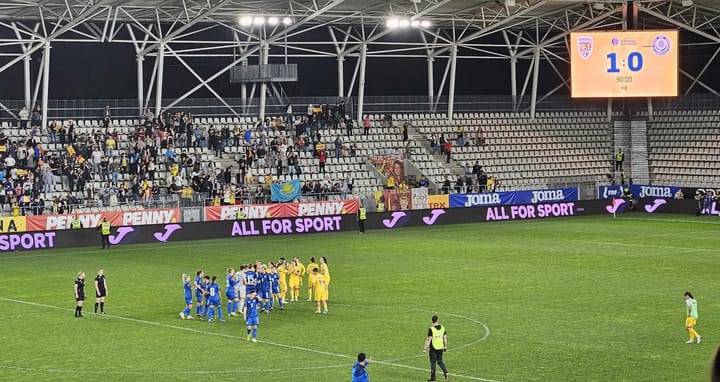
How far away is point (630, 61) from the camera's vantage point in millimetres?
52906

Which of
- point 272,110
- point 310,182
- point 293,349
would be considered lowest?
point 293,349

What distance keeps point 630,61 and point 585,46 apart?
84.7 inches

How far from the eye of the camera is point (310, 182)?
189 feet

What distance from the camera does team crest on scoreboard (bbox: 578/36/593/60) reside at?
175 ft

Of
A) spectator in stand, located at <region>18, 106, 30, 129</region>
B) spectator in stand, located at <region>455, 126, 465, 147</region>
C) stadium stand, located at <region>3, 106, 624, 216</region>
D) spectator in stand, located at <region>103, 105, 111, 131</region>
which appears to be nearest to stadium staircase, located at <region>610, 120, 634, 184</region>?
stadium stand, located at <region>3, 106, 624, 216</region>

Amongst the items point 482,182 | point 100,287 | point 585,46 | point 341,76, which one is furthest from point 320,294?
point 341,76

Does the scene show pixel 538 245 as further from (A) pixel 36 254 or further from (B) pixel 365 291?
(A) pixel 36 254

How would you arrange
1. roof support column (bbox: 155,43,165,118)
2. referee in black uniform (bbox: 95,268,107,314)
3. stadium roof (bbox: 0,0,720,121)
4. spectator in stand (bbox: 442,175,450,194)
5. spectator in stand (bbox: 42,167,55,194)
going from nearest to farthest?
referee in black uniform (bbox: 95,268,107,314) < spectator in stand (bbox: 42,167,55,194) < stadium roof (bbox: 0,0,720,121) < roof support column (bbox: 155,43,165,118) < spectator in stand (bbox: 442,175,450,194)

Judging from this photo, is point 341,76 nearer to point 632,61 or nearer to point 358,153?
point 358,153

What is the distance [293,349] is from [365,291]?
9198mm

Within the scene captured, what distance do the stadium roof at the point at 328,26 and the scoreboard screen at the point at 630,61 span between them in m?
3.58

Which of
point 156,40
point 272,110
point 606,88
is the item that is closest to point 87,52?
point 156,40

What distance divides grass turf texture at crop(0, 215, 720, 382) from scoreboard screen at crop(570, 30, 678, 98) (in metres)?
8.36

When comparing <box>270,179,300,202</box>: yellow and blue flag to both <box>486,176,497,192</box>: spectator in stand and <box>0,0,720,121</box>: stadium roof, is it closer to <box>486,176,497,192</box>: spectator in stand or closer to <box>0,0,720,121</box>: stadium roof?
<box>0,0,720,121</box>: stadium roof
